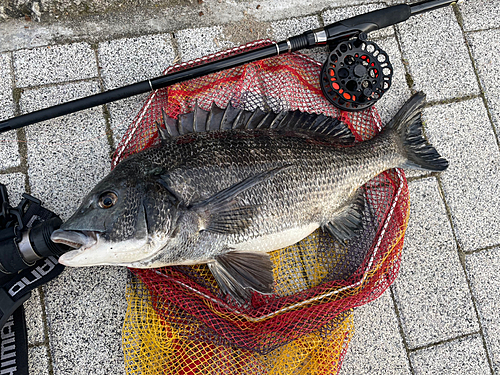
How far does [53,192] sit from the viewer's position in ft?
9.86

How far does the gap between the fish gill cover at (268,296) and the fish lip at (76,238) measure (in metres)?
0.67

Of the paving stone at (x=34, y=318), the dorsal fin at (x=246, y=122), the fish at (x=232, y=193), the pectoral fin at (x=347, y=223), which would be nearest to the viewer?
the fish at (x=232, y=193)

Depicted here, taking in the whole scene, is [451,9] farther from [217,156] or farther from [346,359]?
[346,359]

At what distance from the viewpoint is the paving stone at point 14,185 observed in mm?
2979

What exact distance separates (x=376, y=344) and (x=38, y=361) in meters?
2.63

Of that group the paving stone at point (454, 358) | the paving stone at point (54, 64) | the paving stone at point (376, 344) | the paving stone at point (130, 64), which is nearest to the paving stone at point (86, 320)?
the paving stone at point (130, 64)

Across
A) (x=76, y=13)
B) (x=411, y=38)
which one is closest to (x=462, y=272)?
(x=411, y=38)

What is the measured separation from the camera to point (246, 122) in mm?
2787

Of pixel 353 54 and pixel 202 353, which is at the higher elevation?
pixel 353 54

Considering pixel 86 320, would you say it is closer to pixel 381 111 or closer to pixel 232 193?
pixel 232 193

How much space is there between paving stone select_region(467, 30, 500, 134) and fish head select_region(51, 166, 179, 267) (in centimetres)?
327

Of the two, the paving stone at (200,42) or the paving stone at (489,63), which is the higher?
the paving stone at (200,42)

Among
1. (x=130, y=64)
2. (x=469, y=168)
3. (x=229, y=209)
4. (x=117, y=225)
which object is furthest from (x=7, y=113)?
(x=469, y=168)

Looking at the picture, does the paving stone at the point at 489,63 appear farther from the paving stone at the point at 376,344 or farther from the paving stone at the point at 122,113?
the paving stone at the point at 122,113
